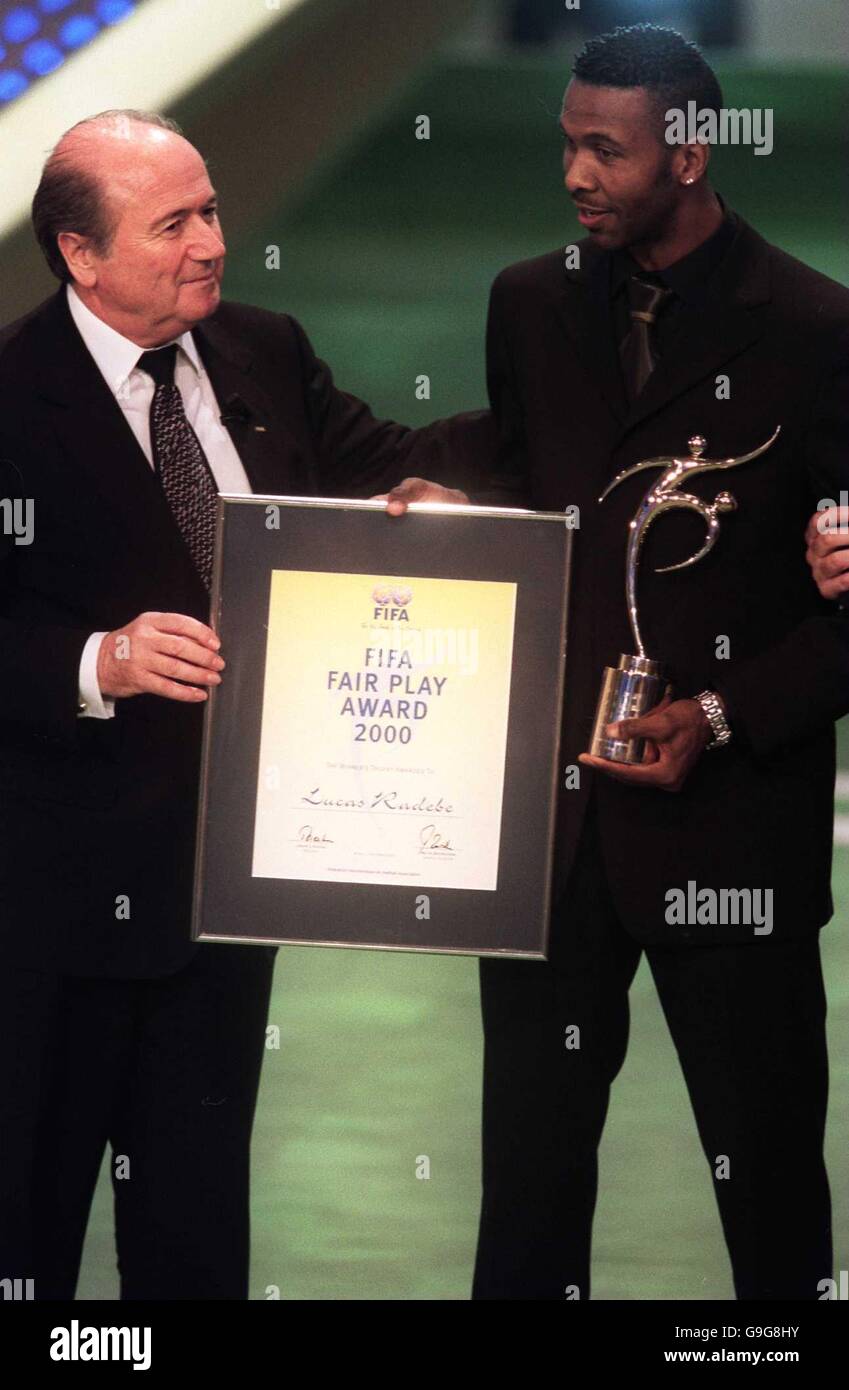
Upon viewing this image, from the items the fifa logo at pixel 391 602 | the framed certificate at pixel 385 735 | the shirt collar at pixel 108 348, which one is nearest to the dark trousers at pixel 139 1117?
the framed certificate at pixel 385 735

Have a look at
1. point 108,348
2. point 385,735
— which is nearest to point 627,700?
point 385,735

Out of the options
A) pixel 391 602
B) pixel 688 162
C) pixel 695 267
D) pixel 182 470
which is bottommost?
pixel 391 602

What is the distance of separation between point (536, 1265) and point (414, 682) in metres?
0.71

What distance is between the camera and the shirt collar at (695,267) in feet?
8.72

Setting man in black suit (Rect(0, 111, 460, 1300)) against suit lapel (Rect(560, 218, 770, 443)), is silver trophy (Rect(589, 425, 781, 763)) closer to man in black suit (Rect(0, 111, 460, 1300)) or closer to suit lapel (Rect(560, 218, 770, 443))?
suit lapel (Rect(560, 218, 770, 443))

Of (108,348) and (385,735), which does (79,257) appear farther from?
(385,735)

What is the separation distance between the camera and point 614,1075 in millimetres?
2709

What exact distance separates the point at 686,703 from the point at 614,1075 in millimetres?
452

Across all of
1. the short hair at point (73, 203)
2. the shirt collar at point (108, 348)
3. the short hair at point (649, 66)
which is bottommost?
the shirt collar at point (108, 348)

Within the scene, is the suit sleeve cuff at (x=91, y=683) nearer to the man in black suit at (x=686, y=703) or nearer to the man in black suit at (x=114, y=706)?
the man in black suit at (x=114, y=706)

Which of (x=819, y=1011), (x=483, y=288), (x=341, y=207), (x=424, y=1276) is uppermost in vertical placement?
(x=341, y=207)

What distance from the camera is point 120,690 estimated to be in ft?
8.40

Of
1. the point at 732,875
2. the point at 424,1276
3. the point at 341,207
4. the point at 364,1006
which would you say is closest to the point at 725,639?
the point at 732,875

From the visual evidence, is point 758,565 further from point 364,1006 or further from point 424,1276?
point 364,1006
